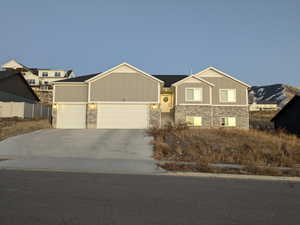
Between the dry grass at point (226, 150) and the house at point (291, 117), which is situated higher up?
the house at point (291, 117)

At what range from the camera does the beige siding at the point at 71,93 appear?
80.0 feet

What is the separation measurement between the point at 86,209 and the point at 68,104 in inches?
831

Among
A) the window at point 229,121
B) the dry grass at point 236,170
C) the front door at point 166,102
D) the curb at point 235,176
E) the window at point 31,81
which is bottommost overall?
the curb at point 235,176

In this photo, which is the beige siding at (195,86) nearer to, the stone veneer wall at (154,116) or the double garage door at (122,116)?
the stone veneer wall at (154,116)

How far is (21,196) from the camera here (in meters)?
5.82

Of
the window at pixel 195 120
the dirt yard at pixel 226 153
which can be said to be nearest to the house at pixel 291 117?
the window at pixel 195 120

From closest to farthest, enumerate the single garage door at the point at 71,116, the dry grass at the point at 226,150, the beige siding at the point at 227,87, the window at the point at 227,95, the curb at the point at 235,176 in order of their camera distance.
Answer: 1. the curb at the point at 235,176
2. the dry grass at the point at 226,150
3. the single garage door at the point at 71,116
4. the beige siding at the point at 227,87
5. the window at the point at 227,95

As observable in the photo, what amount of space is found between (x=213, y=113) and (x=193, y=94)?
3.25 meters

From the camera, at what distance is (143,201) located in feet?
18.2

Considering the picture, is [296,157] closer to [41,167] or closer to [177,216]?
[177,216]

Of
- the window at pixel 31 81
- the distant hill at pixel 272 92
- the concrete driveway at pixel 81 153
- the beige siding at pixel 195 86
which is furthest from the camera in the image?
the distant hill at pixel 272 92

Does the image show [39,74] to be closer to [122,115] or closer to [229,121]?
[122,115]

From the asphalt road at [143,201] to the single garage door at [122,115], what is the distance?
1532cm

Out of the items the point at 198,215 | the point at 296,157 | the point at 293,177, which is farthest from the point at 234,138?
the point at 198,215
